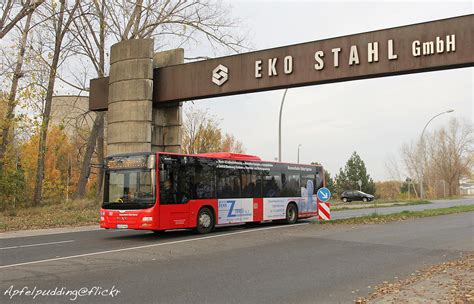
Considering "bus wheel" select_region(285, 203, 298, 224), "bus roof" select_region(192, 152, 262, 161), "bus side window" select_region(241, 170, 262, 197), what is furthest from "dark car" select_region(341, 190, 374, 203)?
"bus side window" select_region(241, 170, 262, 197)

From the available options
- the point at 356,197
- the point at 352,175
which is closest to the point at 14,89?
the point at 356,197

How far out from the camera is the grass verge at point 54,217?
764 inches

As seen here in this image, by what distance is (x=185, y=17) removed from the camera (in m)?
30.3

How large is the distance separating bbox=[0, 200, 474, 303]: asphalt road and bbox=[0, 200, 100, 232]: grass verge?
3822mm

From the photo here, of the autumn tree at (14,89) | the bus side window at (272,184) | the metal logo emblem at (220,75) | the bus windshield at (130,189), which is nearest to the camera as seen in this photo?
the bus windshield at (130,189)

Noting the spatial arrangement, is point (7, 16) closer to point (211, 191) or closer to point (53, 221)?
point (53, 221)

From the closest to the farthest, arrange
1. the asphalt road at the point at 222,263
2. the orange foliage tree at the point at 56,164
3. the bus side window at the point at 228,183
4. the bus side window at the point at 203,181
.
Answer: the asphalt road at the point at 222,263 < the bus side window at the point at 203,181 < the bus side window at the point at 228,183 < the orange foliage tree at the point at 56,164

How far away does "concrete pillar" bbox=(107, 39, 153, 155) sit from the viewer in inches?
824

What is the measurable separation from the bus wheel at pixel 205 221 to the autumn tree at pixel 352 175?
217 ft

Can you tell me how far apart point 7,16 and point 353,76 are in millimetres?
18158

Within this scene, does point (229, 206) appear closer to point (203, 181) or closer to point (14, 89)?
point (203, 181)

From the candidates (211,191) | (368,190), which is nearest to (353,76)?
(211,191)

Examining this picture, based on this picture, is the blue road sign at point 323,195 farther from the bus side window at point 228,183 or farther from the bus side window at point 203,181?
the bus side window at point 203,181

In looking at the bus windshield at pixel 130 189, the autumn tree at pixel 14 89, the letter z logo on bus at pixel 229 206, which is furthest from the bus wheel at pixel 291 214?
the autumn tree at pixel 14 89
